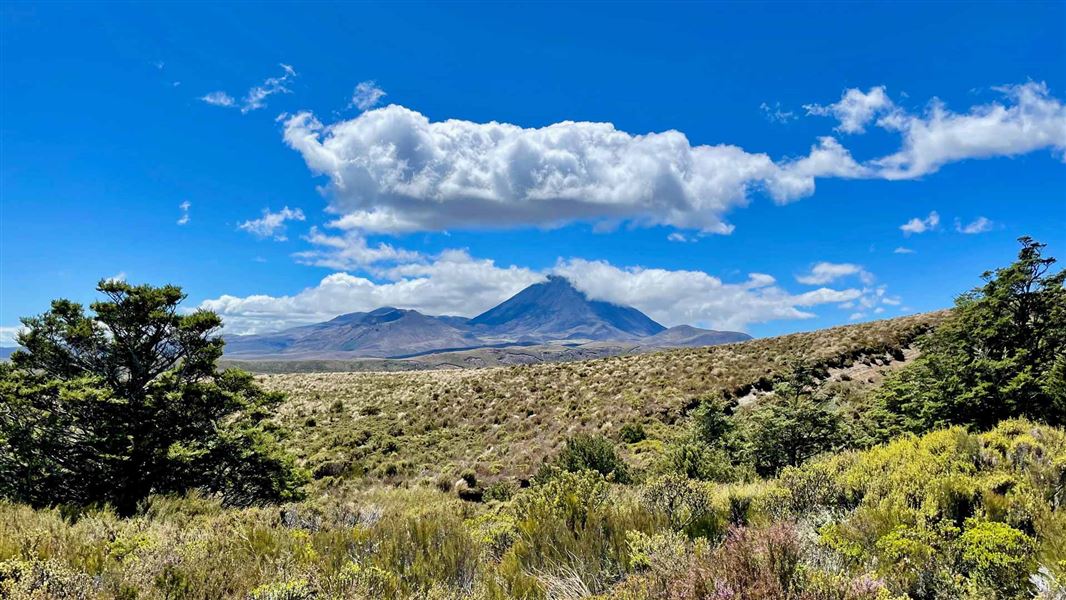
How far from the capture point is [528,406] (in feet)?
106

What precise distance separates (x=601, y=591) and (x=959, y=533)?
11.2ft

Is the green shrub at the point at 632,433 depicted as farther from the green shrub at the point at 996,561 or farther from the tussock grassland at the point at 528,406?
the green shrub at the point at 996,561

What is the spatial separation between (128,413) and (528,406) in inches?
888

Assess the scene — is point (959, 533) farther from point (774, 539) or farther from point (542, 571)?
point (542, 571)

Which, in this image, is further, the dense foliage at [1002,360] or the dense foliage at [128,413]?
the dense foliage at [128,413]

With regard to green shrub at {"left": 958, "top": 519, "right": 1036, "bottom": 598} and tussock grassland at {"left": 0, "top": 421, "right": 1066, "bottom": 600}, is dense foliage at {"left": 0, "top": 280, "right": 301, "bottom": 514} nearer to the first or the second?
tussock grassland at {"left": 0, "top": 421, "right": 1066, "bottom": 600}

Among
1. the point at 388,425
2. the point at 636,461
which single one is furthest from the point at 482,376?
the point at 636,461

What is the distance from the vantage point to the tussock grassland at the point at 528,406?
2398cm

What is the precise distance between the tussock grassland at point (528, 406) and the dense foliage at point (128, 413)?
606 cm

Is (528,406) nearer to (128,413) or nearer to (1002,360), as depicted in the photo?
(128,413)

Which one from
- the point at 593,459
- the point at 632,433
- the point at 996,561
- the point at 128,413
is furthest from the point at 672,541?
the point at 632,433

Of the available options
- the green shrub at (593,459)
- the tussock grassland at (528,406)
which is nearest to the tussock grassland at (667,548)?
the green shrub at (593,459)

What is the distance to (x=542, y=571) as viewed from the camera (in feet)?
16.0

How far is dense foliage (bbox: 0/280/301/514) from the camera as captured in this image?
39.5 ft
